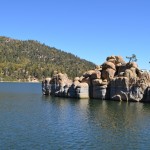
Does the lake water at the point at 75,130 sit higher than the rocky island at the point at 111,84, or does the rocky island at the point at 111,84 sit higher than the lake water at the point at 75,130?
the rocky island at the point at 111,84

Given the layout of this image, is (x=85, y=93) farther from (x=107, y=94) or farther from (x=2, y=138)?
(x=2, y=138)

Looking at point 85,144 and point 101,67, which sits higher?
point 101,67

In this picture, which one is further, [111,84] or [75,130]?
[111,84]

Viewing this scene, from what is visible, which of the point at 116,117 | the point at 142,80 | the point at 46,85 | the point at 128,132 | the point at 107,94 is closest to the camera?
the point at 128,132

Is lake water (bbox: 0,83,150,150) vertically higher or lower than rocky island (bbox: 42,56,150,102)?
lower

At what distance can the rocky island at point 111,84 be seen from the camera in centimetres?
11719

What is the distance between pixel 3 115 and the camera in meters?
82.8

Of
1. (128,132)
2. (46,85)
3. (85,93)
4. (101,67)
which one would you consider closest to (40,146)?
(128,132)

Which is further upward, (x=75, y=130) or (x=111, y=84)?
(x=111, y=84)

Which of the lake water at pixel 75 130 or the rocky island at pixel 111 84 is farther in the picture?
the rocky island at pixel 111 84

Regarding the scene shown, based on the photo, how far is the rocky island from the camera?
117188mm

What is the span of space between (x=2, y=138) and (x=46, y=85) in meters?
99.8

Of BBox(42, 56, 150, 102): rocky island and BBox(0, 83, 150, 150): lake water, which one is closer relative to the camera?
BBox(0, 83, 150, 150): lake water

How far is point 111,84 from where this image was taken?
12419cm
